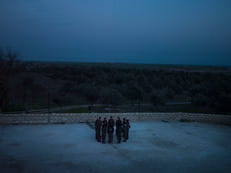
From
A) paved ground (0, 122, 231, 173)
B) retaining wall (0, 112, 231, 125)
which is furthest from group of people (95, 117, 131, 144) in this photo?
retaining wall (0, 112, 231, 125)

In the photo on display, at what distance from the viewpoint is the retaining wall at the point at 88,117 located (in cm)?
1683

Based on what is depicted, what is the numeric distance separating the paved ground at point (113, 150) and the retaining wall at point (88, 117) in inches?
31.4

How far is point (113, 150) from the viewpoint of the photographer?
12.2 meters

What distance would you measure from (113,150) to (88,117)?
620 centimetres

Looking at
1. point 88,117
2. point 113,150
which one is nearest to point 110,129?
point 113,150

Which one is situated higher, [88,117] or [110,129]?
[110,129]

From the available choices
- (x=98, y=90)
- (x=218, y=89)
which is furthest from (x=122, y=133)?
(x=218, y=89)

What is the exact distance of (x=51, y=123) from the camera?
17391mm

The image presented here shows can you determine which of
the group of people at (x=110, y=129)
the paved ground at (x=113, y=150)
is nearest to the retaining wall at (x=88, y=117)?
the paved ground at (x=113, y=150)

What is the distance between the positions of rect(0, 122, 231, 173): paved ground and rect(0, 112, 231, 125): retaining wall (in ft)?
2.62

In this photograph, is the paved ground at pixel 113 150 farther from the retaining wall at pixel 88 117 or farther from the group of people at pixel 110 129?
the retaining wall at pixel 88 117

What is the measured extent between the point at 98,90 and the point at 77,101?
3.41 metres

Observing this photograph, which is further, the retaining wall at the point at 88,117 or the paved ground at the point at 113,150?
the retaining wall at the point at 88,117

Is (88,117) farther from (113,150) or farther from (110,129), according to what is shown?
(113,150)
